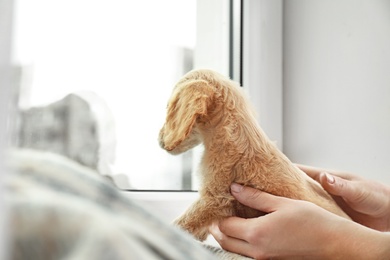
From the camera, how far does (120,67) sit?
32.2 inches

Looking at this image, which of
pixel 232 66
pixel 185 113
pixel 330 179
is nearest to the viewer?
pixel 185 113

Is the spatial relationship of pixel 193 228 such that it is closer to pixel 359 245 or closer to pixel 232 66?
pixel 359 245

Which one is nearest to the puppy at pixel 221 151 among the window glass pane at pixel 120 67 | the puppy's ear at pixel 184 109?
the puppy's ear at pixel 184 109

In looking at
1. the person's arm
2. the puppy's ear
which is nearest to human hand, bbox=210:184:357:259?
the person's arm

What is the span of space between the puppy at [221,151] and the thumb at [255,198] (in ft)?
0.04

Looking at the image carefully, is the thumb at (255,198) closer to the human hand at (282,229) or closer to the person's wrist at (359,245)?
the human hand at (282,229)

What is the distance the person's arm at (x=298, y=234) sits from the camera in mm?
621

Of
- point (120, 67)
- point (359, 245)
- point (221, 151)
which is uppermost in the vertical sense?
point (120, 67)

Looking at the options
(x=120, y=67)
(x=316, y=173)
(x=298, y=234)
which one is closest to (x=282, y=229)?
(x=298, y=234)

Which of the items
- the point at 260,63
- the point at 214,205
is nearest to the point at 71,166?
the point at 214,205

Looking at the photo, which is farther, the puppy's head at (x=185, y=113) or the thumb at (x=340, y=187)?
the thumb at (x=340, y=187)

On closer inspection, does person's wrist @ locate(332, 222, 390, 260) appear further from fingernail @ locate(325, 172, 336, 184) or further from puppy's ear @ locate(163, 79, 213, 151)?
puppy's ear @ locate(163, 79, 213, 151)

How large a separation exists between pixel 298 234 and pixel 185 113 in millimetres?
241

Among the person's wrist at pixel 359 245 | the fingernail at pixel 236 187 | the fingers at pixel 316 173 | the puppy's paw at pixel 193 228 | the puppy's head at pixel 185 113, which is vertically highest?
the puppy's head at pixel 185 113
